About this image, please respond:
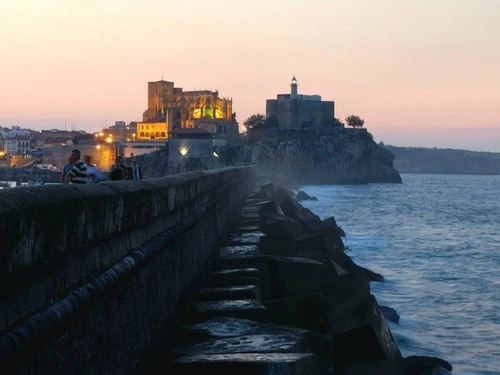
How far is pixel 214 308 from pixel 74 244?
→ 422 centimetres

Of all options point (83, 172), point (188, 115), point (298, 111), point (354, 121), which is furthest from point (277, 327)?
point (354, 121)

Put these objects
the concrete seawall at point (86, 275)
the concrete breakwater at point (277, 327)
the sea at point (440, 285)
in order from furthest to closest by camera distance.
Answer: the sea at point (440, 285)
the concrete breakwater at point (277, 327)
the concrete seawall at point (86, 275)

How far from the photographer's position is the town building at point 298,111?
15262 centimetres

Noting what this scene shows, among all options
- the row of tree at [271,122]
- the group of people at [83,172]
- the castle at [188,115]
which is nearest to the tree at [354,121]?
the row of tree at [271,122]

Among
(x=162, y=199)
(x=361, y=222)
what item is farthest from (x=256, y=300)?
(x=361, y=222)

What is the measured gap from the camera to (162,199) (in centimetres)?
847

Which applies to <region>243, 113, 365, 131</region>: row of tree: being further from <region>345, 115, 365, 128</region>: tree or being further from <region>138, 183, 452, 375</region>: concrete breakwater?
<region>138, 183, 452, 375</region>: concrete breakwater

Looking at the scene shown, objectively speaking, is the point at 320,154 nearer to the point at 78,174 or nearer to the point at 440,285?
the point at 440,285

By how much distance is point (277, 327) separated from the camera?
7.82 metres

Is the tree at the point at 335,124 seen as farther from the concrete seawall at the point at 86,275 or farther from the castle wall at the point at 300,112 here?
the concrete seawall at the point at 86,275

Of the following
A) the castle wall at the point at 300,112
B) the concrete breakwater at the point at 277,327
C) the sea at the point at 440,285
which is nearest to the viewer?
the concrete breakwater at the point at 277,327

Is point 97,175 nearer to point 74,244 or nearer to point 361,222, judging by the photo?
point 74,244

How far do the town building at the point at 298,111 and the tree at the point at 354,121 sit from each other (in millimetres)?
9854

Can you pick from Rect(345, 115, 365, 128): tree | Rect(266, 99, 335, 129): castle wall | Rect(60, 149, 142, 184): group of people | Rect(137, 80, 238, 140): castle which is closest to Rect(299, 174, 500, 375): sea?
Rect(60, 149, 142, 184): group of people
